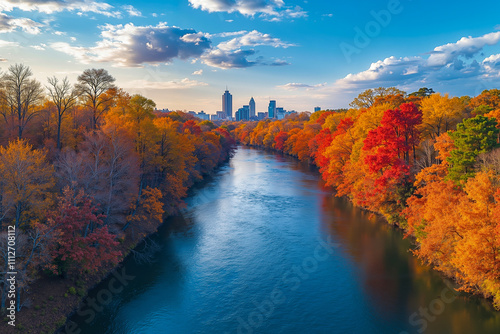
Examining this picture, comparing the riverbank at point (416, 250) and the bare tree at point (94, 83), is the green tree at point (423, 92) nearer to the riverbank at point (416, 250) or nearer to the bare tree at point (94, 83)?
the riverbank at point (416, 250)

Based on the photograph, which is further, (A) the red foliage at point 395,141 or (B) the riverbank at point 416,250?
(A) the red foliage at point 395,141

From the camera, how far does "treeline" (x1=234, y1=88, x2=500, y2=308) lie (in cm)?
2292

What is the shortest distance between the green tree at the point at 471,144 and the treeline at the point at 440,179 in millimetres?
82

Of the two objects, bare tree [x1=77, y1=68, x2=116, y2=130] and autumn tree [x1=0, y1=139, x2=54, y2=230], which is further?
bare tree [x1=77, y1=68, x2=116, y2=130]

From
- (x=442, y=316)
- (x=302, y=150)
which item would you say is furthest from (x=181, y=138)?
(x=302, y=150)

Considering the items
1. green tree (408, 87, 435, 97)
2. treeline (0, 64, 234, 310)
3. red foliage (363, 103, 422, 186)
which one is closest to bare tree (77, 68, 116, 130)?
treeline (0, 64, 234, 310)

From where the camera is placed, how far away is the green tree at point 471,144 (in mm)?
29016

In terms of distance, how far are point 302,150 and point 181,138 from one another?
6166cm

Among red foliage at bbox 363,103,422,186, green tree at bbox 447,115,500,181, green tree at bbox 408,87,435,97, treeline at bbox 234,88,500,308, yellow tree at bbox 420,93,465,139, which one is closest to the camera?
treeline at bbox 234,88,500,308

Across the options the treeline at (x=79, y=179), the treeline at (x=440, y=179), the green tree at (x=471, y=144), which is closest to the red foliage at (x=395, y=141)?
the treeline at (x=440, y=179)

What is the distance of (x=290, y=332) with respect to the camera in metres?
21.4

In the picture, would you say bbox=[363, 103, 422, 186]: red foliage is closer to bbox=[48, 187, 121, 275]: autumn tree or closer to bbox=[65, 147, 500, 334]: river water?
bbox=[65, 147, 500, 334]: river water

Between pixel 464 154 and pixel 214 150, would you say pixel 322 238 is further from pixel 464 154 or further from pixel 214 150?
pixel 214 150

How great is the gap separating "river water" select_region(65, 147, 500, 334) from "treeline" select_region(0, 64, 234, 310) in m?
4.08
